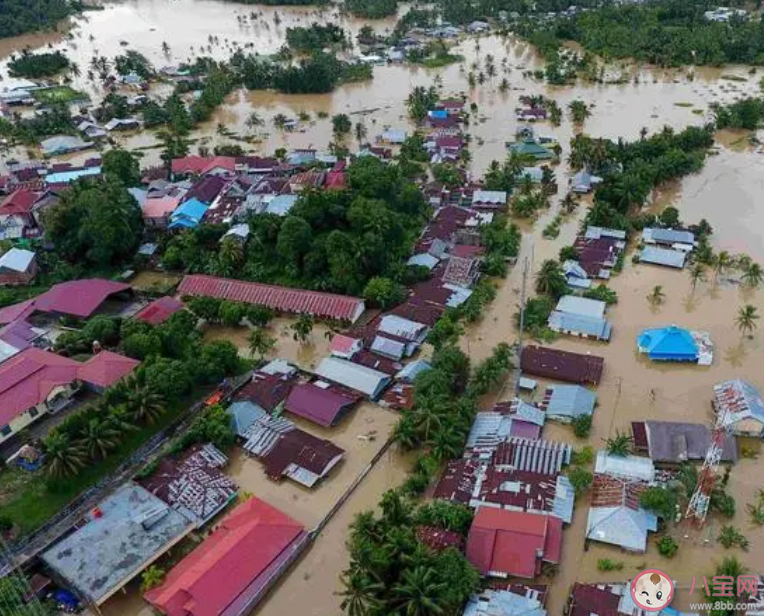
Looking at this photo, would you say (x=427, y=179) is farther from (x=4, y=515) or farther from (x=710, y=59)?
(x=710, y=59)

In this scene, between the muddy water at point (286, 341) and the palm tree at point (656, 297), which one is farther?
the palm tree at point (656, 297)

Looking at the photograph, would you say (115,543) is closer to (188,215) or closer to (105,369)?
(105,369)

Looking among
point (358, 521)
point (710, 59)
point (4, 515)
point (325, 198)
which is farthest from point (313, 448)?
point (710, 59)

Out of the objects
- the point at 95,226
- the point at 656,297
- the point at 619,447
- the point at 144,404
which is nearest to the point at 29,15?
the point at 95,226

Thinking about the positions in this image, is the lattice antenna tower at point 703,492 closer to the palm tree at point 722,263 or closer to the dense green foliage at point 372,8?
the palm tree at point 722,263

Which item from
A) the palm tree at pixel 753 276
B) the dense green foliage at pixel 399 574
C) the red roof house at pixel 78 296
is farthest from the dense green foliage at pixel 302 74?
the dense green foliage at pixel 399 574
